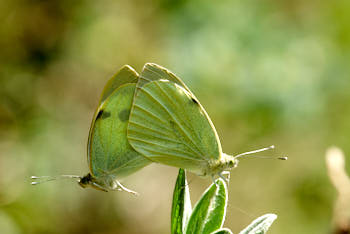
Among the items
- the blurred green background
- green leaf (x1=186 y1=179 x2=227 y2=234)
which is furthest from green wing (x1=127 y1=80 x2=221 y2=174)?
the blurred green background

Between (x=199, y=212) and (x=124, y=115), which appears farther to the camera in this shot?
(x=124, y=115)

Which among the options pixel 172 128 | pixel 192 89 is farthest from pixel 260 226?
pixel 192 89

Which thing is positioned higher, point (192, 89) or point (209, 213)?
point (192, 89)

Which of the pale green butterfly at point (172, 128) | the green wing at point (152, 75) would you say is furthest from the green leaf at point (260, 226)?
the green wing at point (152, 75)

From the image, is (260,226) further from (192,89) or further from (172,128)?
(192,89)

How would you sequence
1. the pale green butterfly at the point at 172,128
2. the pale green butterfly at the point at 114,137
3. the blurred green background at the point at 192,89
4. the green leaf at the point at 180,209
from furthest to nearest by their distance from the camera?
the blurred green background at the point at 192,89 → the pale green butterfly at the point at 114,137 → the pale green butterfly at the point at 172,128 → the green leaf at the point at 180,209

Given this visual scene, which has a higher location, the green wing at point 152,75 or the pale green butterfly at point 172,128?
the green wing at point 152,75

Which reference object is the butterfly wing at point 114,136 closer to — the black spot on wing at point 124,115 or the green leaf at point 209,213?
the black spot on wing at point 124,115
